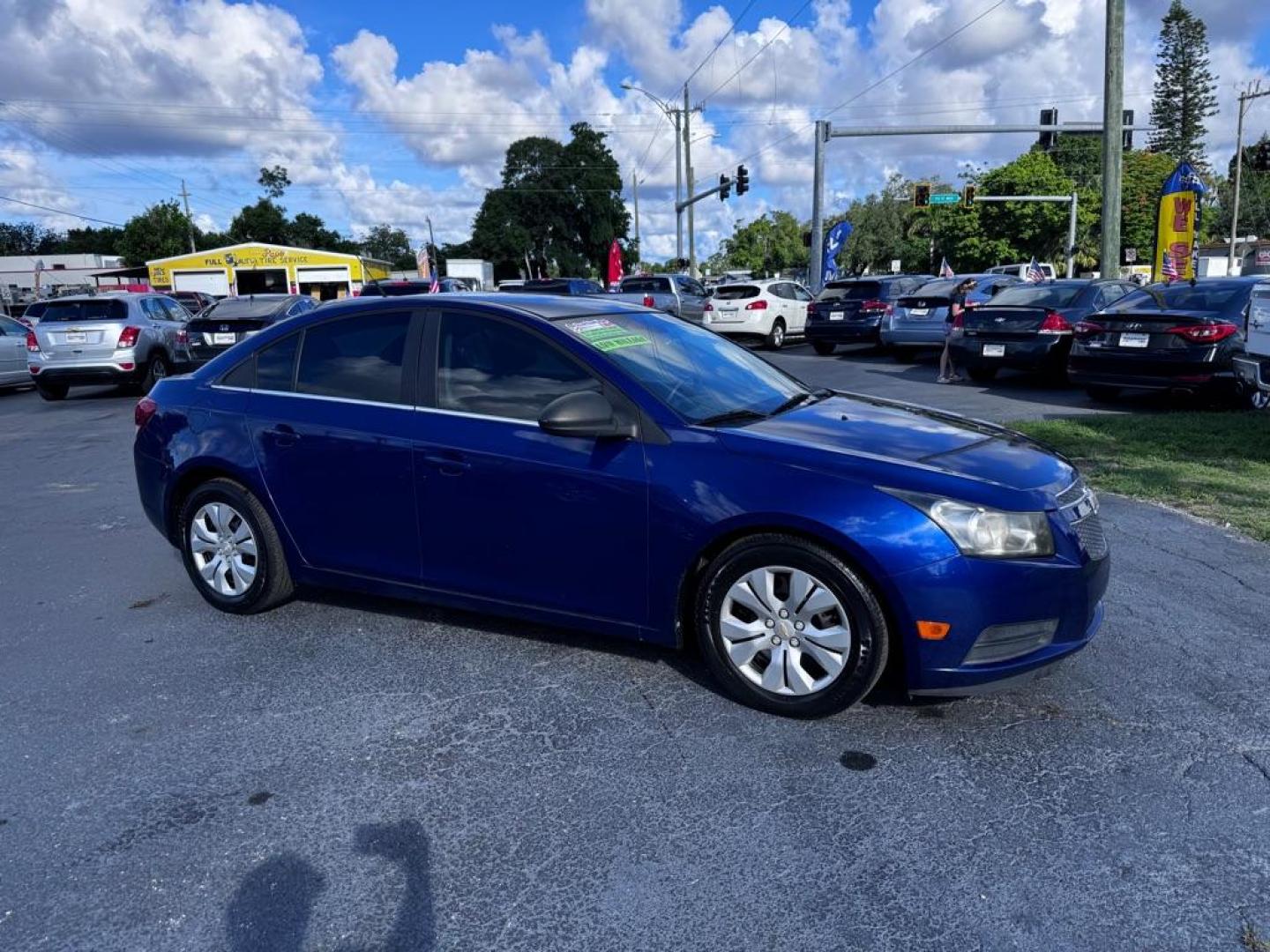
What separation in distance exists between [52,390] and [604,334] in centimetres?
1497

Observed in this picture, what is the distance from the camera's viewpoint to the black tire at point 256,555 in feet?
15.6

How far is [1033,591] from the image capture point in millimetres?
3430

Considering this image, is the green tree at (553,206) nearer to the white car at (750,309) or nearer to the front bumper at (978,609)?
the white car at (750,309)

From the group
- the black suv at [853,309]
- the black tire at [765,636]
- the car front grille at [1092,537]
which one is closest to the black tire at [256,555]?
the black tire at [765,636]

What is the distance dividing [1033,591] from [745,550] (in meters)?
1.04

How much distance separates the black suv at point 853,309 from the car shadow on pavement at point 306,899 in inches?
700

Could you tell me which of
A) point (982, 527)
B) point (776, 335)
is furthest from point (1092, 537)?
point (776, 335)

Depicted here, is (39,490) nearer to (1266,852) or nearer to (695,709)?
(695,709)

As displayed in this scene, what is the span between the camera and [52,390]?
1583 centimetres

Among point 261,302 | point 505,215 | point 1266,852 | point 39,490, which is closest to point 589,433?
point 1266,852

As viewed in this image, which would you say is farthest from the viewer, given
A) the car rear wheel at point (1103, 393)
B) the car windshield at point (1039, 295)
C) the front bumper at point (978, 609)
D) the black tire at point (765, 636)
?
the car windshield at point (1039, 295)

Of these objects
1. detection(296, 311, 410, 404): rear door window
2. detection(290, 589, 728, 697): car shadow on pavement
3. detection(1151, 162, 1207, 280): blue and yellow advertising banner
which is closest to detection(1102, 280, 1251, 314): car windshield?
detection(1151, 162, 1207, 280): blue and yellow advertising banner

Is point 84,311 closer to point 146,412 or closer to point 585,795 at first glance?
point 146,412

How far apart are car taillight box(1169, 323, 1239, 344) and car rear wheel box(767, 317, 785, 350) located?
1219 centimetres
